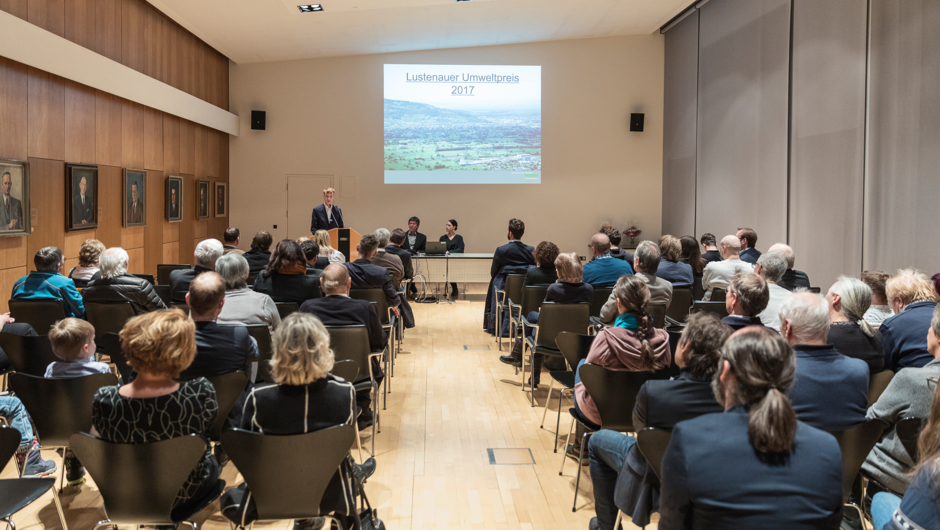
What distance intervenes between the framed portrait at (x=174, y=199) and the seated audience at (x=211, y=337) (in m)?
7.56

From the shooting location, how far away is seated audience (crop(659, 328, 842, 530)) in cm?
160

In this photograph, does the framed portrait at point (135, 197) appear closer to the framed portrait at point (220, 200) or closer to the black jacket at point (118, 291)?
the framed portrait at point (220, 200)

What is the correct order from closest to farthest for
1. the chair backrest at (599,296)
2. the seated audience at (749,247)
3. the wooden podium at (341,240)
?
the chair backrest at (599,296) < the seated audience at (749,247) < the wooden podium at (341,240)

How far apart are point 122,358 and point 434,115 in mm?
9743

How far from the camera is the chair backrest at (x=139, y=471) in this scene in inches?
87.3

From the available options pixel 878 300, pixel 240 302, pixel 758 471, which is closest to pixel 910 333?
pixel 878 300

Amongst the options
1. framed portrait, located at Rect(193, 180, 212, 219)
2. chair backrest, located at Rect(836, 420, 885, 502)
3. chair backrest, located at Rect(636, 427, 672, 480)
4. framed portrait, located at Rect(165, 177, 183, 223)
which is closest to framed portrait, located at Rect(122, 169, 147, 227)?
framed portrait, located at Rect(165, 177, 183, 223)

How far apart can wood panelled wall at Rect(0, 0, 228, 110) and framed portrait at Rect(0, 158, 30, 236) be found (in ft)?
4.79

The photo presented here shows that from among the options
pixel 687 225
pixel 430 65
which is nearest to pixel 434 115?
pixel 430 65

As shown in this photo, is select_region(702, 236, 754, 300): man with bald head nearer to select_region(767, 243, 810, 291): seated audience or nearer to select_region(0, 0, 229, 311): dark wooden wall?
select_region(767, 243, 810, 291): seated audience

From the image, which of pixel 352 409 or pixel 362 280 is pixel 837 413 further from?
pixel 362 280

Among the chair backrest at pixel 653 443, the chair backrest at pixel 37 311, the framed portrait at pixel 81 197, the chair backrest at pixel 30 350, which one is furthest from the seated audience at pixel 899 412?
the framed portrait at pixel 81 197

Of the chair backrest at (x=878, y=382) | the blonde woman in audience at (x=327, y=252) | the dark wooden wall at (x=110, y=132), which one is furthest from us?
the blonde woman in audience at (x=327, y=252)

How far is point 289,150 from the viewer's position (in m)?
12.8
